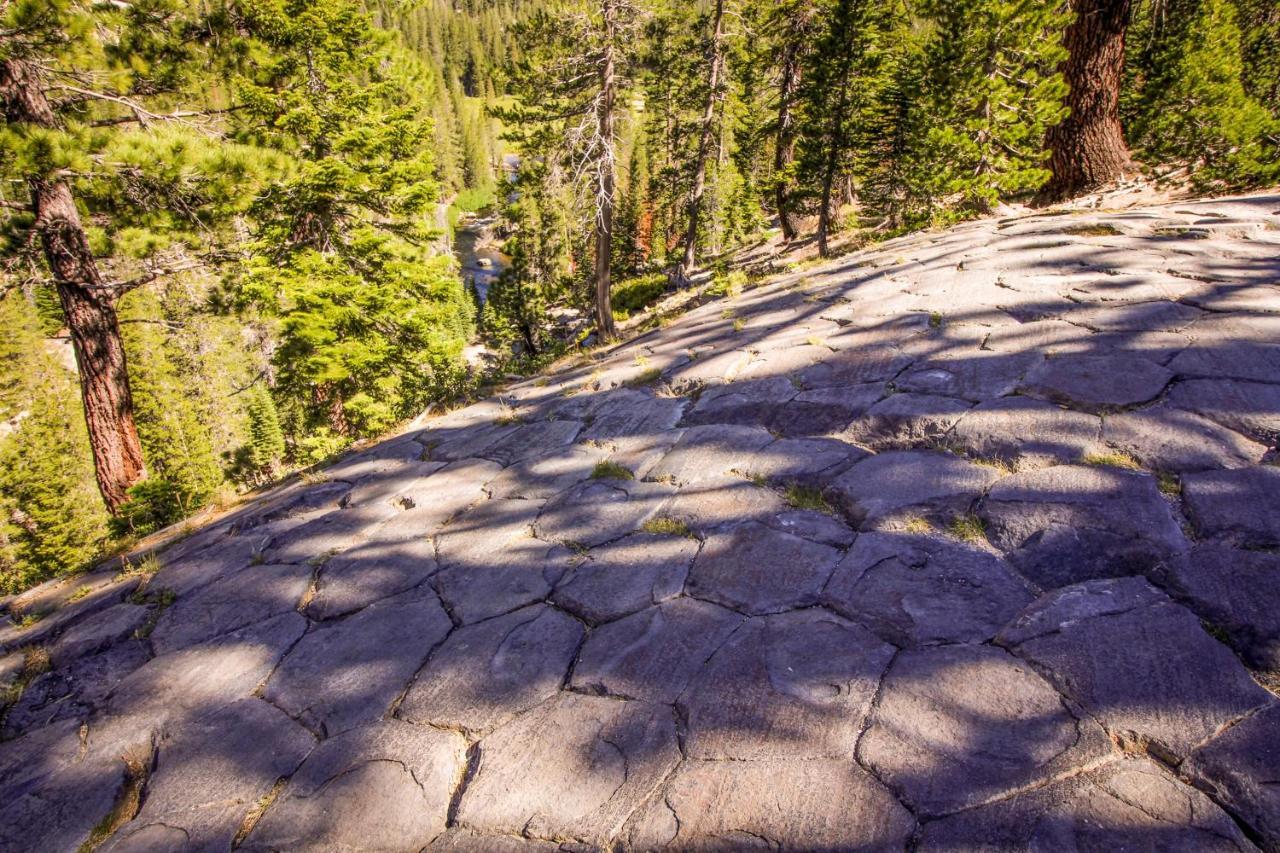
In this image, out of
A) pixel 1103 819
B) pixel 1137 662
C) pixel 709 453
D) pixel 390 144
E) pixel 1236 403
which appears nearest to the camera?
pixel 1103 819

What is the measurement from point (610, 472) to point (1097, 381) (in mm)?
2981

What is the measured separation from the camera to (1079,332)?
389 cm

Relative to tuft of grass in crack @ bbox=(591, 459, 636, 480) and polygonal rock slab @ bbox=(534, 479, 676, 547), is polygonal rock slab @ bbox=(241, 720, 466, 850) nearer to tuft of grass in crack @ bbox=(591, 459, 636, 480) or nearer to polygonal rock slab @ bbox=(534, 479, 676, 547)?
polygonal rock slab @ bbox=(534, 479, 676, 547)

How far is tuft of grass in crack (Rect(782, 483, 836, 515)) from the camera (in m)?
2.86

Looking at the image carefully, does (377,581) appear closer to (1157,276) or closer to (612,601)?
(612,601)

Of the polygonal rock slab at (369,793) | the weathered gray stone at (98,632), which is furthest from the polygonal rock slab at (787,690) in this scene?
the weathered gray stone at (98,632)

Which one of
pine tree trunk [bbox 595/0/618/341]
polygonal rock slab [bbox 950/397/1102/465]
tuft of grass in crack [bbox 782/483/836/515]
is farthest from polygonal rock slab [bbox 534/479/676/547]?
pine tree trunk [bbox 595/0/618/341]

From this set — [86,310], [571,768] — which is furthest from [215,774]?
[86,310]

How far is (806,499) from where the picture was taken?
2.95 metres

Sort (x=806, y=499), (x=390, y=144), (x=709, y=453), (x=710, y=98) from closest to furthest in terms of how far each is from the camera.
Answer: (x=806, y=499), (x=709, y=453), (x=390, y=144), (x=710, y=98)

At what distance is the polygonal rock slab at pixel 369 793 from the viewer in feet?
5.77

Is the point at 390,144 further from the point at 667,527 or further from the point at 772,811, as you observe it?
the point at 772,811

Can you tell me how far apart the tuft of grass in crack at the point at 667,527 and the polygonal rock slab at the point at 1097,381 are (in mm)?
2277

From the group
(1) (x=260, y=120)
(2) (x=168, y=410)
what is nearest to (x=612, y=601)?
(1) (x=260, y=120)
